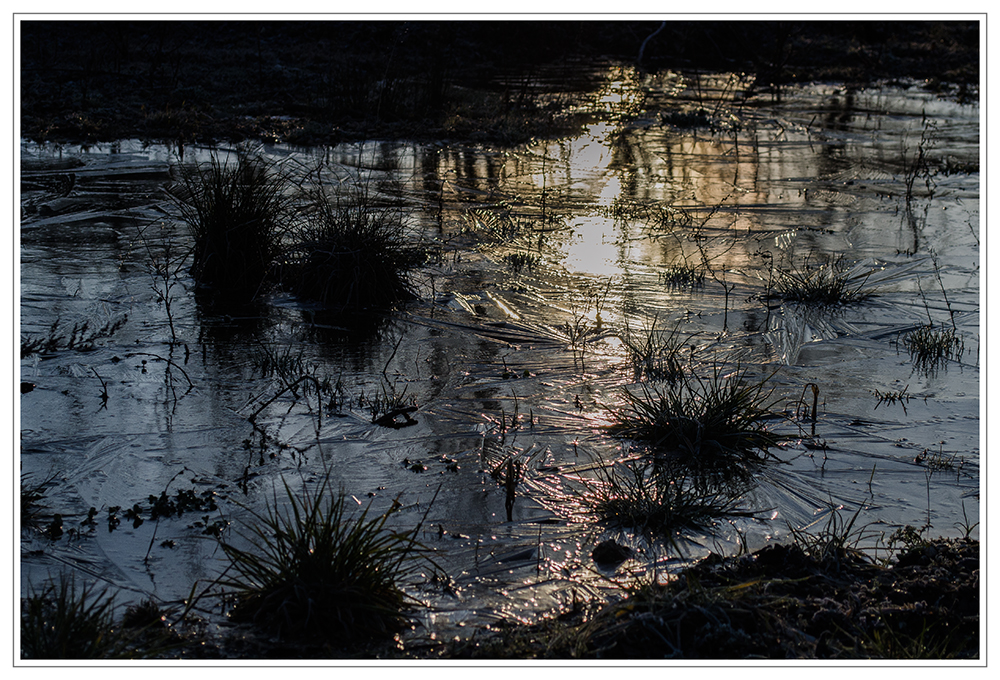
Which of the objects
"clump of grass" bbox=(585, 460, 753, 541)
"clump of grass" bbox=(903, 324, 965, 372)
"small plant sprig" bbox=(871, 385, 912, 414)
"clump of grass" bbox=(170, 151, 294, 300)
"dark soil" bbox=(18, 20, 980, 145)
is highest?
"dark soil" bbox=(18, 20, 980, 145)

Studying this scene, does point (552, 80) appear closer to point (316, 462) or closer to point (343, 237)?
point (343, 237)

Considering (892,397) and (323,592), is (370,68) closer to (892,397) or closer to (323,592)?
(892,397)

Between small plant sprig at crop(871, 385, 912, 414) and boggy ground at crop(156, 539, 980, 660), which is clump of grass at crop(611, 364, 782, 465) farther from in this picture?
boggy ground at crop(156, 539, 980, 660)

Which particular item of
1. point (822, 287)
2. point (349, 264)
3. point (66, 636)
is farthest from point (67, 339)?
point (822, 287)

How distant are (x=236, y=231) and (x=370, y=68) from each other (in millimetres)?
11510

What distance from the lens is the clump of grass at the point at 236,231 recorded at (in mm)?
6375

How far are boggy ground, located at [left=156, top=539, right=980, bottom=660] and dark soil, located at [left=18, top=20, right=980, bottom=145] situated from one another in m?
4.63

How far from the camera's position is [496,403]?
16.2 feet

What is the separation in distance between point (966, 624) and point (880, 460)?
4.58 feet

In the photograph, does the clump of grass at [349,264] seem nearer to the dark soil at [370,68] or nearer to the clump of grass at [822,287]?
the dark soil at [370,68]

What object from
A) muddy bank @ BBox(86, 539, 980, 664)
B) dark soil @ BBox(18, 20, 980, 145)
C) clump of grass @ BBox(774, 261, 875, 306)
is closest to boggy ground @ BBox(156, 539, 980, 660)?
muddy bank @ BBox(86, 539, 980, 664)

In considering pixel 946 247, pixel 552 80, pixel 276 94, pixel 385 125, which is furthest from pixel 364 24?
pixel 946 247

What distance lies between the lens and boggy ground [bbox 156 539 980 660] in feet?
9.21

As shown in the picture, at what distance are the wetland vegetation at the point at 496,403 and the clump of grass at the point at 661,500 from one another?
19 millimetres
